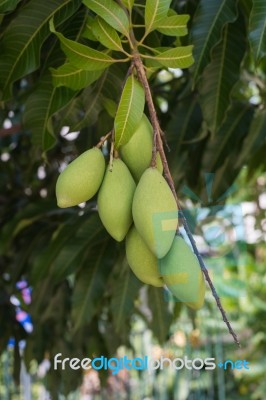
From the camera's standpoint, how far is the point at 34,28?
78 cm

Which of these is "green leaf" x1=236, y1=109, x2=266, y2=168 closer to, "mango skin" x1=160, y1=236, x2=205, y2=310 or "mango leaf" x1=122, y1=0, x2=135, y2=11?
"mango leaf" x1=122, y1=0, x2=135, y2=11

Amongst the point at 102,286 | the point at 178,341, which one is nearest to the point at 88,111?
the point at 102,286

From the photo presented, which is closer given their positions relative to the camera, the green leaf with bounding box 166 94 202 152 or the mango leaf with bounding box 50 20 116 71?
the mango leaf with bounding box 50 20 116 71

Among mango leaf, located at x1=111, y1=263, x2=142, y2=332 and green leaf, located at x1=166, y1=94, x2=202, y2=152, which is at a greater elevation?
green leaf, located at x1=166, y1=94, x2=202, y2=152

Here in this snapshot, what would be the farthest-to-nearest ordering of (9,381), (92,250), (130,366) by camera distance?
(9,381) → (92,250) → (130,366)

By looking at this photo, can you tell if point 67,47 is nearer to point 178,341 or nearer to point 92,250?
point 92,250

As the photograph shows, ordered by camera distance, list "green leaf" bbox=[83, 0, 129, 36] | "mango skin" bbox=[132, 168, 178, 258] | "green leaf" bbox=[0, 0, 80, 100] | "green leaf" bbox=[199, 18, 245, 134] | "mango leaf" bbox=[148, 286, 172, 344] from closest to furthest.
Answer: "mango skin" bbox=[132, 168, 178, 258], "green leaf" bbox=[83, 0, 129, 36], "green leaf" bbox=[0, 0, 80, 100], "green leaf" bbox=[199, 18, 245, 134], "mango leaf" bbox=[148, 286, 172, 344]

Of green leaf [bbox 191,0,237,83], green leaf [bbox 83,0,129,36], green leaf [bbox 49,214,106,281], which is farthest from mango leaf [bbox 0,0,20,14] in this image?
green leaf [bbox 49,214,106,281]

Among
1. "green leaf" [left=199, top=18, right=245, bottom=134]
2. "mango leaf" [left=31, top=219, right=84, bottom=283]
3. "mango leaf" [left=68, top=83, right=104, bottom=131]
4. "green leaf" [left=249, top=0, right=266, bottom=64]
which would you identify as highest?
"green leaf" [left=249, top=0, right=266, bottom=64]

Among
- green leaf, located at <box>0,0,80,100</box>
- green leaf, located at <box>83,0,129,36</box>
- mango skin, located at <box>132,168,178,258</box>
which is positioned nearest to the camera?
mango skin, located at <box>132,168,178,258</box>

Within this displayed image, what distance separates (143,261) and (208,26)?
0.39 meters

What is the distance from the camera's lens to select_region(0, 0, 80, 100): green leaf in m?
0.78

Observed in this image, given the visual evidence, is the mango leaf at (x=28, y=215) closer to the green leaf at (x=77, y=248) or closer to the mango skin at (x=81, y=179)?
the green leaf at (x=77, y=248)

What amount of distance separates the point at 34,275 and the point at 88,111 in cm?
48
